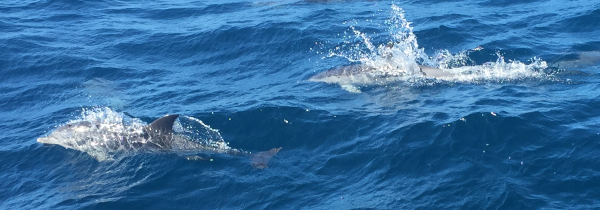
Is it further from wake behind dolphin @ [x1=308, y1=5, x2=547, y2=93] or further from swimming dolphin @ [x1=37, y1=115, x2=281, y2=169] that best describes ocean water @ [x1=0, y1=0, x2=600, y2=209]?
swimming dolphin @ [x1=37, y1=115, x2=281, y2=169]

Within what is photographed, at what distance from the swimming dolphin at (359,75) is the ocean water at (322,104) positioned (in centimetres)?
29

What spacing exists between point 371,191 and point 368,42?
30.7 feet

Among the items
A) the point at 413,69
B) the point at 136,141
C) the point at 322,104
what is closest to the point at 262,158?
the point at 136,141

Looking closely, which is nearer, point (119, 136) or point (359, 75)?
point (119, 136)

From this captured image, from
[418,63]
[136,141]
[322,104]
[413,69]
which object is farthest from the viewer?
[418,63]

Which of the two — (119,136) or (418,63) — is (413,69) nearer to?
(418,63)

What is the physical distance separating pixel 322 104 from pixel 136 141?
4200mm

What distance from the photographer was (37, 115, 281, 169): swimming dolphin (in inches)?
449

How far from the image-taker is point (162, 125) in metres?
11.4

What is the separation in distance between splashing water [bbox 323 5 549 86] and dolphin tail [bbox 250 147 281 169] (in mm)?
4680

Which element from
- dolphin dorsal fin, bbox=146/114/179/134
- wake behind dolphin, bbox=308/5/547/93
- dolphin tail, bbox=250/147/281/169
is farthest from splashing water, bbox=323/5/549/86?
dolphin dorsal fin, bbox=146/114/179/134

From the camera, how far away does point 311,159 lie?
35.9 ft

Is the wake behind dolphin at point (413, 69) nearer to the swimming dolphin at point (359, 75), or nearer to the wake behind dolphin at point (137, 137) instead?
the swimming dolphin at point (359, 75)

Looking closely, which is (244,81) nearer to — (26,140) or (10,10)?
(26,140)
